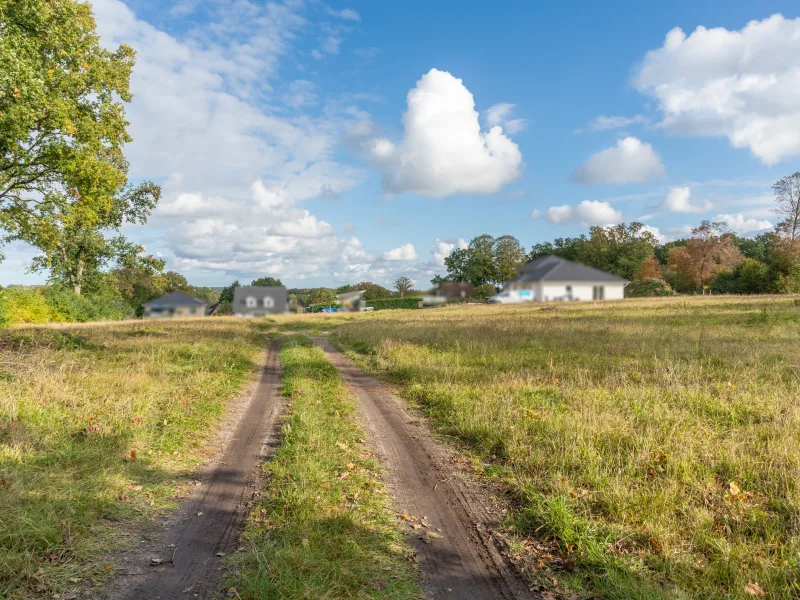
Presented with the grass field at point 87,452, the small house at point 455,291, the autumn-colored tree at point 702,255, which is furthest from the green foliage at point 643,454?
the autumn-colored tree at point 702,255

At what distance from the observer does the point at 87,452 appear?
20.0 ft

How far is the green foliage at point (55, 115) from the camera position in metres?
12.5

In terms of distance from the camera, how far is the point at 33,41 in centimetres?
1341

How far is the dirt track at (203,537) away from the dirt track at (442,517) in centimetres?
191

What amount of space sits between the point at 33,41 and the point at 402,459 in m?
17.4

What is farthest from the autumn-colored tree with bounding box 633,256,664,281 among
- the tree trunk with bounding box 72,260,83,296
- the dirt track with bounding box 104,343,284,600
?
the tree trunk with bounding box 72,260,83,296

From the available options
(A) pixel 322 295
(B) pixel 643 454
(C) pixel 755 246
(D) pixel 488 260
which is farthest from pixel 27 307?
(C) pixel 755 246

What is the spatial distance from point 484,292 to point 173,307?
35.1 ft

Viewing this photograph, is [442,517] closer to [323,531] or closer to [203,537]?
[323,531]

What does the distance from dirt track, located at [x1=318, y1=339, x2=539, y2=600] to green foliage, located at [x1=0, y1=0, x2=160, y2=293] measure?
1405 centimetres

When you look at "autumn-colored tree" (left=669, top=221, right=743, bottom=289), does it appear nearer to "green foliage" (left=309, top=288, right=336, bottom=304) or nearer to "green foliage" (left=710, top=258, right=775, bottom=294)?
"green foliage" (left=710, top=258, right=775, bottom=294)

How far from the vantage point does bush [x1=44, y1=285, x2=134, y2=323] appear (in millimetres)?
42188

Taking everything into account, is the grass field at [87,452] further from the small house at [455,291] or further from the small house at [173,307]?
the small house at [455,291]

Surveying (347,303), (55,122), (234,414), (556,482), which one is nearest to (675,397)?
(556,482)
